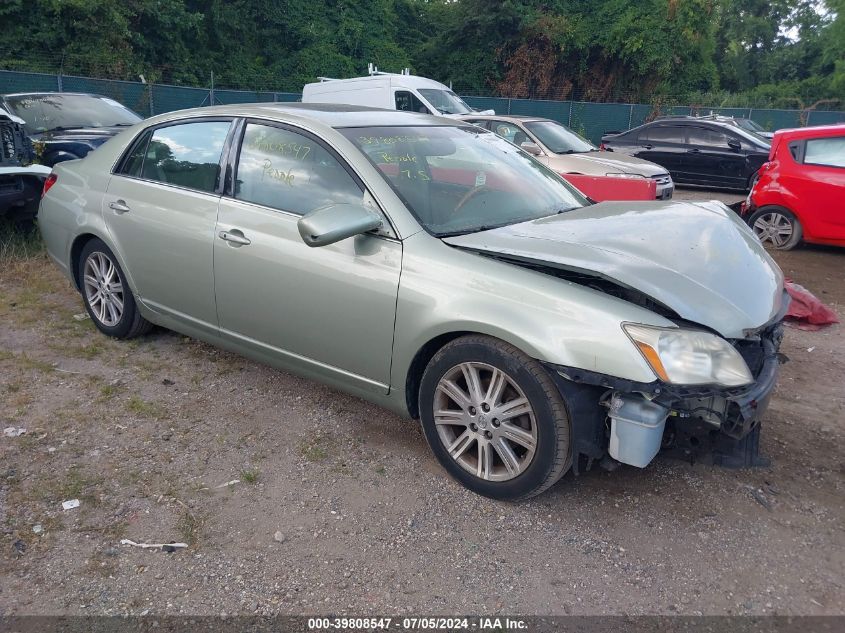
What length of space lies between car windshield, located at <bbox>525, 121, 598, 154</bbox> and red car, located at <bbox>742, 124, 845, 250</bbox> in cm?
331

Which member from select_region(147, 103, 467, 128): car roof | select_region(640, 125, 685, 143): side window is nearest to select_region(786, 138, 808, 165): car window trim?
select_region(147, 103, 467, 128): car roof

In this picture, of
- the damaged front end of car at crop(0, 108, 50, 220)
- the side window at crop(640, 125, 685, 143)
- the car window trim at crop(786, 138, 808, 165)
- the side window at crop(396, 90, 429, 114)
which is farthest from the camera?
the side window at crop(640, 125, 685, 143)

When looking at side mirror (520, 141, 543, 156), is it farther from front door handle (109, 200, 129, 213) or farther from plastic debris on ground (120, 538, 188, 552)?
plastic debris on ground (120, 538, 188, 552)

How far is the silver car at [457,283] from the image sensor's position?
2.79 metres

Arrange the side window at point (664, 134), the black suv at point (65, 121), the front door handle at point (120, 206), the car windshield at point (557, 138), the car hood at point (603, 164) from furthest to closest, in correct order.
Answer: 1. the side window at point (664, 134)
2. the car windshield at point (557, 138)
3. the car hood at point (603, 164)
4. the black suv at point (65, 121)
5. the front door handle at point (120, 206)

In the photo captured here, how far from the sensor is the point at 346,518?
3.07m

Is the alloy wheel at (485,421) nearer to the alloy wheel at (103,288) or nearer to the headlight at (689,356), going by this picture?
the headlight at (689,356)

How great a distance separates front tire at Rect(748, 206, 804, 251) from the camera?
27.1ft

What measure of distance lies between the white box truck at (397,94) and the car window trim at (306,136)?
1057cm

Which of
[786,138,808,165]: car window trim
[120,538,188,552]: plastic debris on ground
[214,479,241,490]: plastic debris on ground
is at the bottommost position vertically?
[120,538,188,552]: plastic debris on ground

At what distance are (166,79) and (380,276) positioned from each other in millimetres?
22222

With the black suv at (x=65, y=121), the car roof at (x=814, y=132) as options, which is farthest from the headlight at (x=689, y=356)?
the black suv at (x=65, y=121)

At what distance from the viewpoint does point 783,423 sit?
3941 mm

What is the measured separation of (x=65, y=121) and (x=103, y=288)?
5.20 meters
